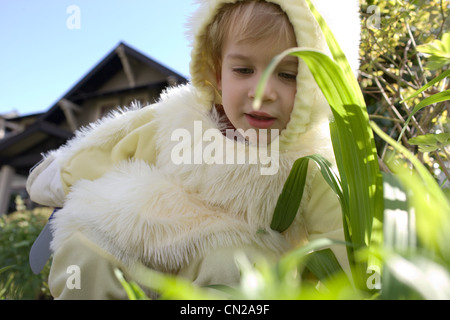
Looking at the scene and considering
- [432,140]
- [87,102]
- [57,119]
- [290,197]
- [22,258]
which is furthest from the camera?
[57,119]

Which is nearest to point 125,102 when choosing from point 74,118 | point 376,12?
point 74,118

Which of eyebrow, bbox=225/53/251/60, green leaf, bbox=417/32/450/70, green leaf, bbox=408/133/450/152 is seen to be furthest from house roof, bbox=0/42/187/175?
green leaf, bbox=417/32/450/70

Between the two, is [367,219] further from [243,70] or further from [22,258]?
[22,258]

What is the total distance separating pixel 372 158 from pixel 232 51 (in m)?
0.66

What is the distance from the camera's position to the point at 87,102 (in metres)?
12.6

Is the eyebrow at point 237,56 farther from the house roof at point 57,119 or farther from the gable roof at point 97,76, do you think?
the gable roof at point 97,76

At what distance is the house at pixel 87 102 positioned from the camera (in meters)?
11.1

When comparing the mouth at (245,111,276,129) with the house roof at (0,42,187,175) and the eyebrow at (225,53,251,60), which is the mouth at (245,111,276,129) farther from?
the house roof at (0,42,187,175)

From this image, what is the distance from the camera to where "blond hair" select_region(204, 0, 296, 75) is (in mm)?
1088

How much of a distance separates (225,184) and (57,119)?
13.8 metres

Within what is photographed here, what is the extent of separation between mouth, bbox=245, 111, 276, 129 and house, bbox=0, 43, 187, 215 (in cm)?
921

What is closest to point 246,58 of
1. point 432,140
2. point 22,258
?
point 432,140

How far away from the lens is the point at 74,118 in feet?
41.8
